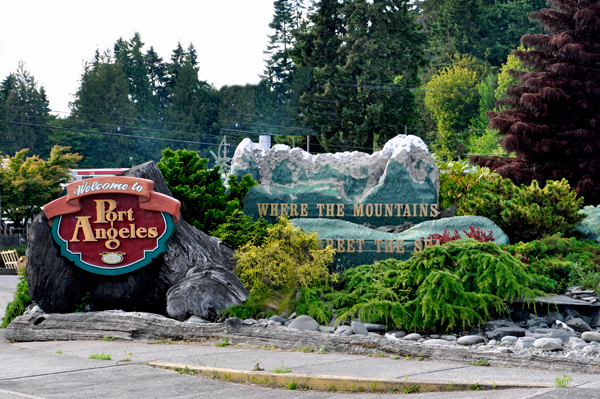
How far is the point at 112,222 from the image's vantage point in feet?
35.0

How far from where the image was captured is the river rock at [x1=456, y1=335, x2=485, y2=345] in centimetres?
842

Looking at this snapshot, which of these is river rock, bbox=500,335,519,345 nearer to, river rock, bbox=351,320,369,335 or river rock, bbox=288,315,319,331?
river rock, bbox=351,320,369,335

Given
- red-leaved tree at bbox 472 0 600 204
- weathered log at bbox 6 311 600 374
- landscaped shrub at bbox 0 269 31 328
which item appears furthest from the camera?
red-leaved tree at bbox 472 0 600 204

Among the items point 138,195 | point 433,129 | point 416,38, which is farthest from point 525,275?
point 433,129

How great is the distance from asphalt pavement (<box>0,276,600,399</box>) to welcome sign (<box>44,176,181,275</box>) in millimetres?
2202

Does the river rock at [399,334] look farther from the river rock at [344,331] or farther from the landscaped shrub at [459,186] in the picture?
the landscaped shrub at [459,186]

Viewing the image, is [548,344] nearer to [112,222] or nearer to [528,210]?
[528,210]

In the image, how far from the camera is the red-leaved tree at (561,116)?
1778 cm

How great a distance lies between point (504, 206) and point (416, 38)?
30.7 meters

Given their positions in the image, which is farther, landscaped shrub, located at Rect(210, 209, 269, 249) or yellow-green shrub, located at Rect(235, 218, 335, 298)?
landscaped shrub, located at Rect(210, 209, 269, 249)

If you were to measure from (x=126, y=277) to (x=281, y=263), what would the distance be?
2.53 metres

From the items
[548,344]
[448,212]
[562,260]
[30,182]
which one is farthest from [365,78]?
[548,344]

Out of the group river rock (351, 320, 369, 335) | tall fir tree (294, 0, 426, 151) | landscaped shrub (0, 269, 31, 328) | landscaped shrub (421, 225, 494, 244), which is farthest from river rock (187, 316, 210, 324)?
tall fir tree (294, 0, 426, 151)

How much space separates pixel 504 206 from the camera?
1264 centimetres
